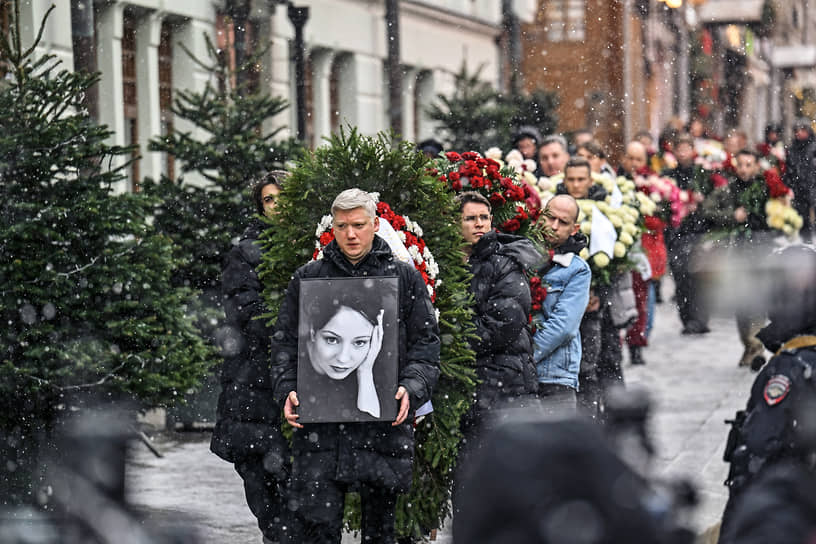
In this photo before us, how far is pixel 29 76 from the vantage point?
765 cm

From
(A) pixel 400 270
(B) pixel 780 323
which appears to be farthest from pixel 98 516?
(A) pixel 400 270

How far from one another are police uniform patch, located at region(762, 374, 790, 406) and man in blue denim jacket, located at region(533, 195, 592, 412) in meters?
3.40

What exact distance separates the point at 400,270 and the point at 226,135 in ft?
18.4

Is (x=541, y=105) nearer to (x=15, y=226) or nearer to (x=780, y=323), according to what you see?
(x=15, y=226)

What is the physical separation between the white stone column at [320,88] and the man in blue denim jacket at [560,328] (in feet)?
50.0

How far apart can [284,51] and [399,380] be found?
15859mm

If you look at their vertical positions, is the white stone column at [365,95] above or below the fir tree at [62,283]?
above

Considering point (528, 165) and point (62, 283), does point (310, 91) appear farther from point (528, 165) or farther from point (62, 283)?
point (62, 283)

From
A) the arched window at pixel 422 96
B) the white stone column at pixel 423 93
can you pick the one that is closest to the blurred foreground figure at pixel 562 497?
the arched window at pixel 422 96

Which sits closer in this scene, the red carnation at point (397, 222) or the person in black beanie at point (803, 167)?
the red carnation at point (397, 222)

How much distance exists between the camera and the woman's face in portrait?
20.0 ft

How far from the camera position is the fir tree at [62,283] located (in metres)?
7.46

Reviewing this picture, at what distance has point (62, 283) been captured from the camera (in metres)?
7.61

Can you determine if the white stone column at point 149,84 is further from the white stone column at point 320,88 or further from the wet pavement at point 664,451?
the wet pavement at point 664,451
